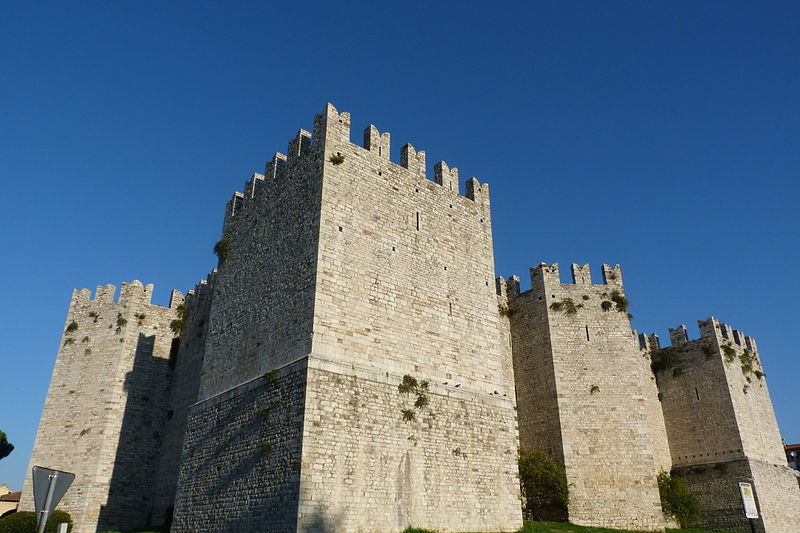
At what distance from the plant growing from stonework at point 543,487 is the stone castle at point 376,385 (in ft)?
1.45

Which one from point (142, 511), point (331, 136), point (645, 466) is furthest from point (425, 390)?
point (142, 511)

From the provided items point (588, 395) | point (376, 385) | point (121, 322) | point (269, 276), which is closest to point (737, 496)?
point (588, 395)

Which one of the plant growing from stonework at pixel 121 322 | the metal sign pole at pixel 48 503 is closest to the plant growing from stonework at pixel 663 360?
the plant growing from stonework at pixel 121 322

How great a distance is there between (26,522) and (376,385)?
15.0m

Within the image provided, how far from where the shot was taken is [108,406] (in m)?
24.7

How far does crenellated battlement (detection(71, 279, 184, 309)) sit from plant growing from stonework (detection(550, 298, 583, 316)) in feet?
Result: 54.1

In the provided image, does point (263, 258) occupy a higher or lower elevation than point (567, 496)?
higher

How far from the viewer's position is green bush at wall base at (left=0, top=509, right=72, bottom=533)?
70.1 ft

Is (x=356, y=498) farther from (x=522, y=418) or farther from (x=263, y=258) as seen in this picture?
(x=522, y=418)

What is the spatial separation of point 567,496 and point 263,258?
1297 cm

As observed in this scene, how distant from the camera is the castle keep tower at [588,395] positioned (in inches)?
848

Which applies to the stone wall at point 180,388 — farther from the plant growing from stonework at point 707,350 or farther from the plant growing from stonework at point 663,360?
the plant growing from stonework at point 707,350

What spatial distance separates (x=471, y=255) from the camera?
800 inches

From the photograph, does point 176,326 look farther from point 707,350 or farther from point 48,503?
point 707,350
